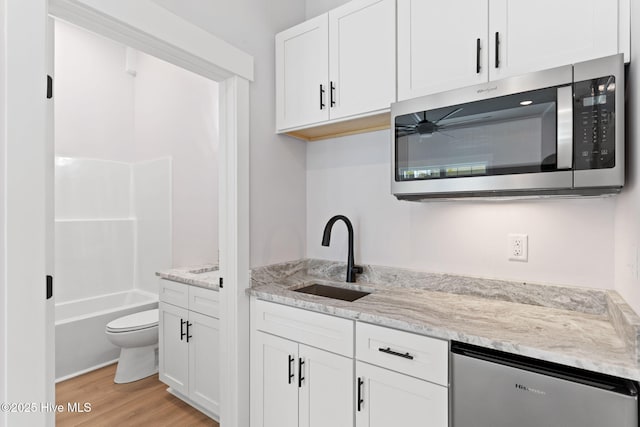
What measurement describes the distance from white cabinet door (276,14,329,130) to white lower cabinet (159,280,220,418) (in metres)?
1.17

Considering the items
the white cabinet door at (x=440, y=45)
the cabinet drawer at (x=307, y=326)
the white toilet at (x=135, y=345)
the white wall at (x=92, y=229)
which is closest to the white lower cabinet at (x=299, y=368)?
the cabinet drawer at (x=307, y=326)

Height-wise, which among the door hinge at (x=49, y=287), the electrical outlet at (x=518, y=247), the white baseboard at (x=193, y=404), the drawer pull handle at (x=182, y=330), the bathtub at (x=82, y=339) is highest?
the electrical outlet at (x=518, y=247)

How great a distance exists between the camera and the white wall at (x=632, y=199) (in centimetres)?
98

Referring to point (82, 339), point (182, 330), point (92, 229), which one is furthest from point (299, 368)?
point (92, 229)

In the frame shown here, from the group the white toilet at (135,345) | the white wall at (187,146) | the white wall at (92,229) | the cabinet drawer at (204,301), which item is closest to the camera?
the cabinet drawer at (204,301)

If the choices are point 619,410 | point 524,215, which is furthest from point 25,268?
point 524,215

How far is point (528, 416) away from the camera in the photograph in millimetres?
986

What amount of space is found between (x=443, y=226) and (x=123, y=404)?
2366mm

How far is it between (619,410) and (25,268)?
1.76m

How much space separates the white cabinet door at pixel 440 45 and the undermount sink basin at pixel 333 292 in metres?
1.04

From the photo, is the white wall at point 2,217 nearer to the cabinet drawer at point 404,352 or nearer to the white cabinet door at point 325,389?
the white cabinet door at point 325,389

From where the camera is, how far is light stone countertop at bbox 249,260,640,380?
37.9 inches

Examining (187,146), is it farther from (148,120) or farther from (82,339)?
(82,339)

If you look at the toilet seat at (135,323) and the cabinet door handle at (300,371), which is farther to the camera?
the toilet seat at (135,323)
